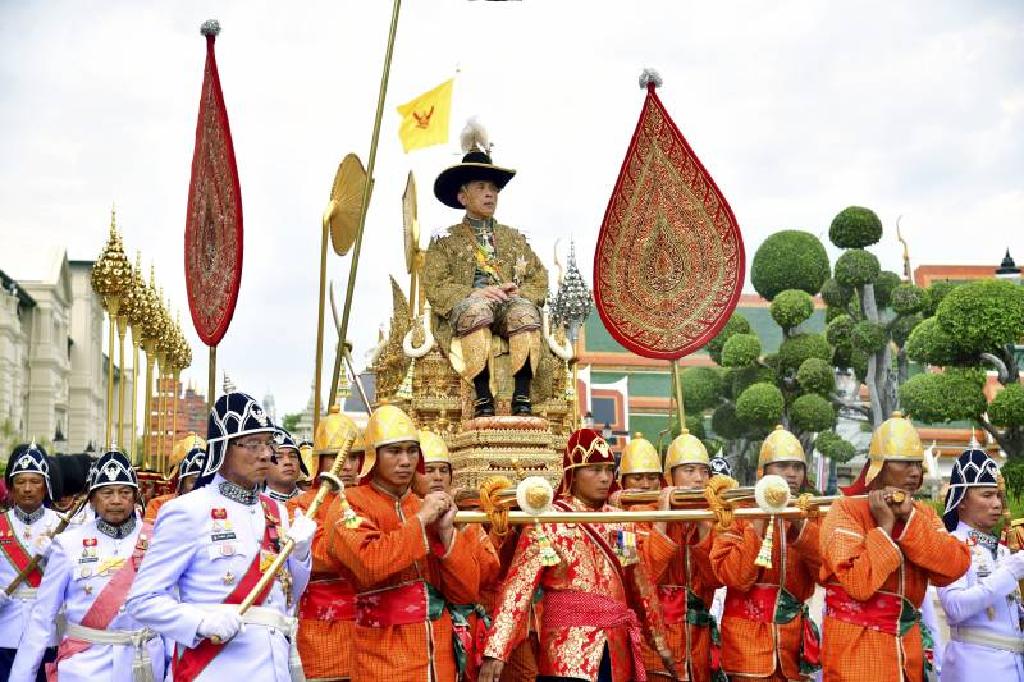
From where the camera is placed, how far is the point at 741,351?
33.8 metres

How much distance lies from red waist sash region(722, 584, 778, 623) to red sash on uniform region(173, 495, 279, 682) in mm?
3558

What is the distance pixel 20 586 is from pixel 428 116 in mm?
7400

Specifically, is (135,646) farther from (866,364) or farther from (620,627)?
(866,364)

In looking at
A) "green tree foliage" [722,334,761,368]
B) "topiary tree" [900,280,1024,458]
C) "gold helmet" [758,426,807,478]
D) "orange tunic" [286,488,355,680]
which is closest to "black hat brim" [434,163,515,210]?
"gold helmet" [758,426,807,478]

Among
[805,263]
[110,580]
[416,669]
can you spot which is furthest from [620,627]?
[805,263]

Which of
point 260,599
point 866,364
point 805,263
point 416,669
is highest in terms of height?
point 805,263

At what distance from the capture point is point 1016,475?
2661cm

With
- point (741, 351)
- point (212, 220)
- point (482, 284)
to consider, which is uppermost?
point (741, 351)

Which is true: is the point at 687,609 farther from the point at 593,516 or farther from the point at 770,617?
the point at 593,516

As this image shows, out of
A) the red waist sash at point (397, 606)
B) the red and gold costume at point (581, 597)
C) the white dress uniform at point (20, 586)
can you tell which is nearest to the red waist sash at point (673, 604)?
the red and gold costume at point (581, 597)

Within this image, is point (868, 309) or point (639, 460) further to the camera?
point (868, 309)

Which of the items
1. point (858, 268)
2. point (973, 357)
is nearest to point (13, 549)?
point (973, 357)

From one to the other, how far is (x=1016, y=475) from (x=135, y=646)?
75.4ft

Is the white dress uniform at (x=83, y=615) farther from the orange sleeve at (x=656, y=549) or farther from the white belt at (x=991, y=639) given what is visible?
the white belt at (x=991, y=639)
